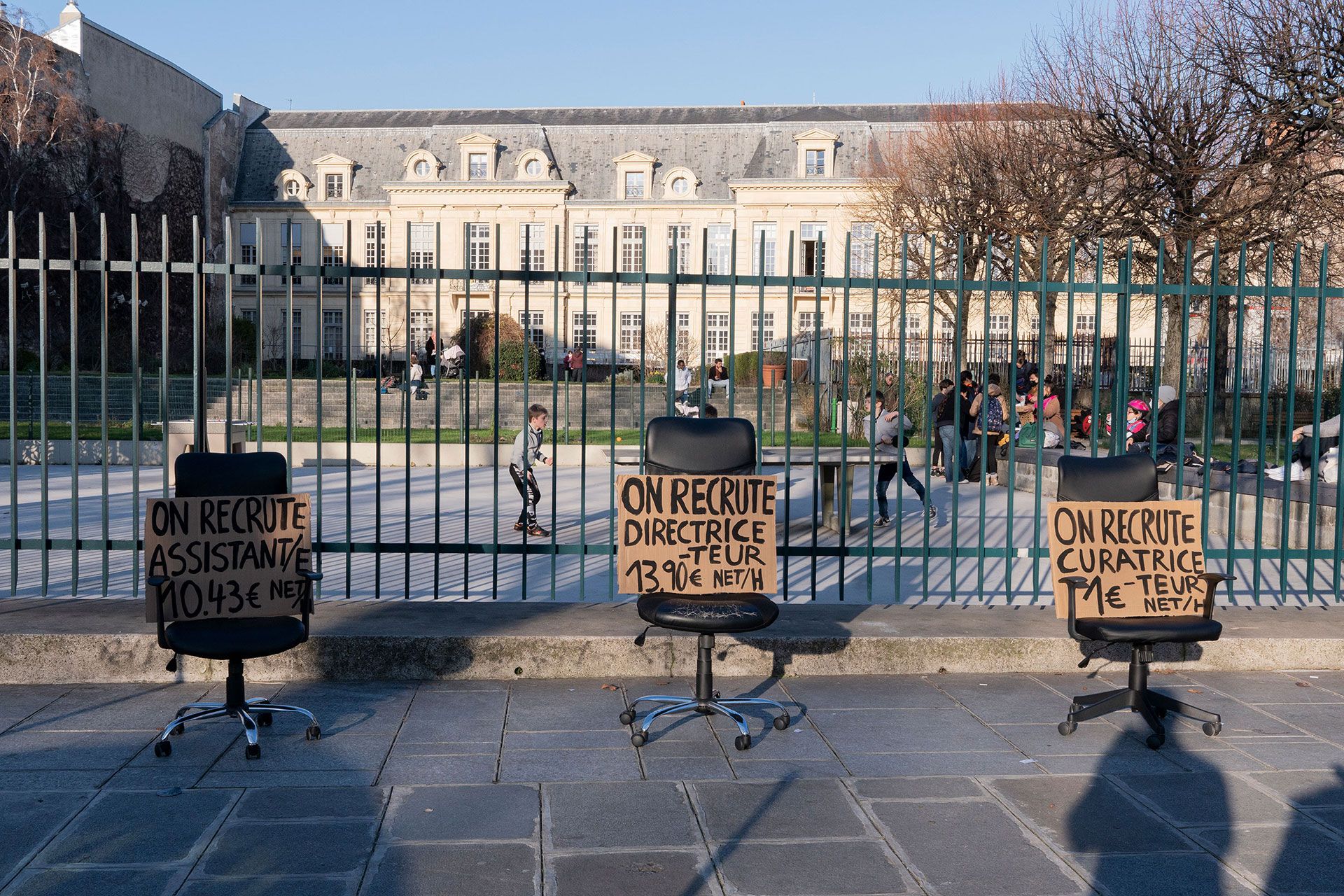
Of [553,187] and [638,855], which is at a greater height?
[553,187]

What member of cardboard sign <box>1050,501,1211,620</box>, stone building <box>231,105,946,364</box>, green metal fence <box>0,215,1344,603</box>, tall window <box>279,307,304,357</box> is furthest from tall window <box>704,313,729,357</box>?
cardboard sign <box>1050,501,1211,620</box>

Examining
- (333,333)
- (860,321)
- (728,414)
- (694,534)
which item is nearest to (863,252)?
(860,321)

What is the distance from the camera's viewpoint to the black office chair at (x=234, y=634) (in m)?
4.93

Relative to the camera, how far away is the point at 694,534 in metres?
5.77

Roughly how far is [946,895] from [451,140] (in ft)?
174

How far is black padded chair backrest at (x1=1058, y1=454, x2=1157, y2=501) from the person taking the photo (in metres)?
5.84

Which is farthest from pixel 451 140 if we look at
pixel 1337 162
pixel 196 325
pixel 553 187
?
pixel 196 325

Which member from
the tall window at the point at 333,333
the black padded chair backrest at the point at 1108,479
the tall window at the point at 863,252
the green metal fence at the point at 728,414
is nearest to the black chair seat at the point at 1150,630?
the black padded chair backrest at the point at 1108,479

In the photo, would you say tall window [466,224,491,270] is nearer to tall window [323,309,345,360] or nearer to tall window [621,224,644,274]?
tall window [621,224,644,274]

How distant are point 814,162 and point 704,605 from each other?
4701 centimetres

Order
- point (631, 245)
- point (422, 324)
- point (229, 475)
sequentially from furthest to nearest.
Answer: point (631, 245)
point (422, 324)
point (229, 475)

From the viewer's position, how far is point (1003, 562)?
33.7 feet

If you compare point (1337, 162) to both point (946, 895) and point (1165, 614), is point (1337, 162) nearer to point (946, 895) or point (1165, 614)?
point (1165, 614)

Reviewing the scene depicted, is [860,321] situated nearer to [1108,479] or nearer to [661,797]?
[1108,479]
